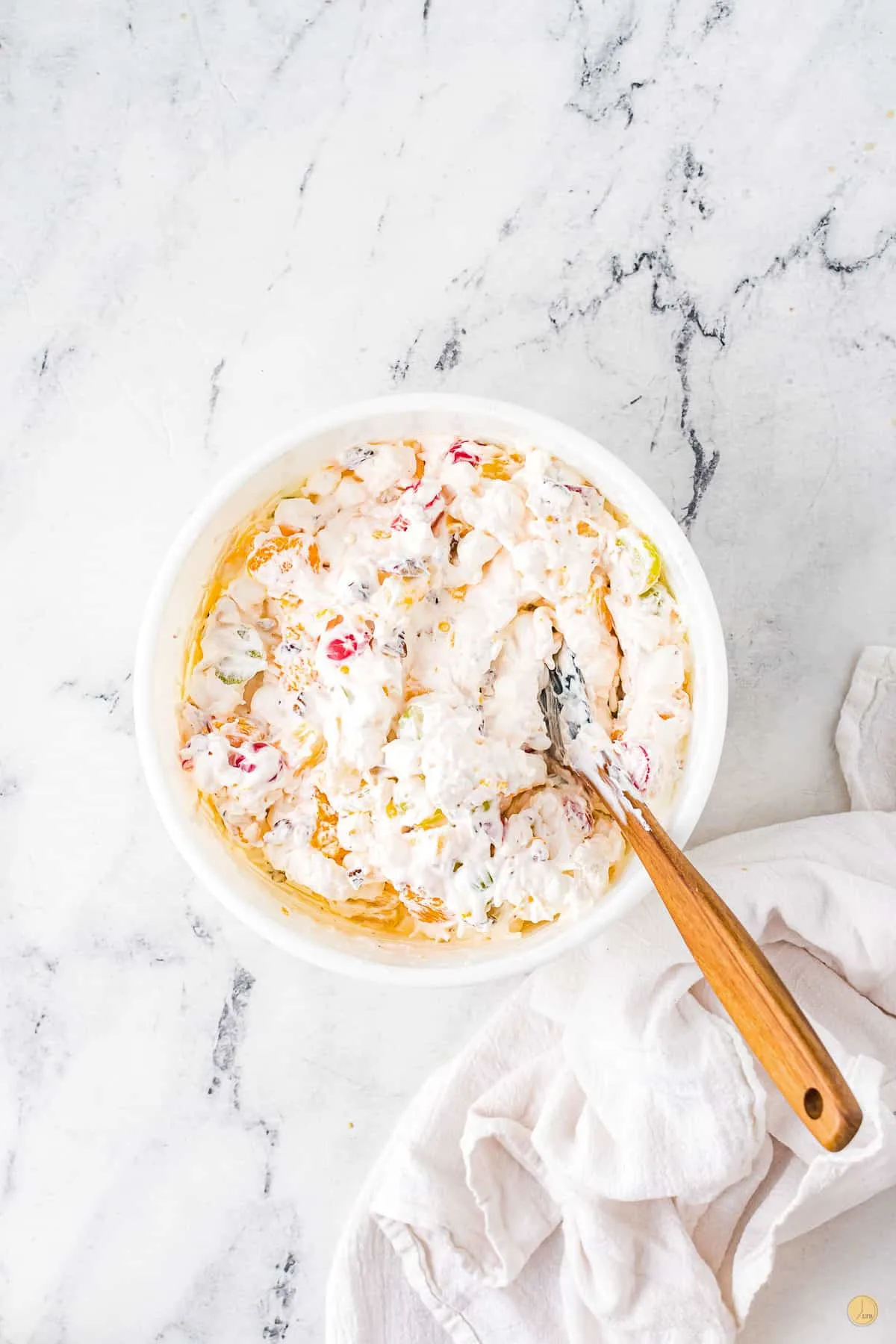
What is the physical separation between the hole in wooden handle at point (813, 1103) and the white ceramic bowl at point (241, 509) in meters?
0.22

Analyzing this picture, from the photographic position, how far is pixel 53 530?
1.15 meters

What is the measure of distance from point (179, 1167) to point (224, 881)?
1.49 feet

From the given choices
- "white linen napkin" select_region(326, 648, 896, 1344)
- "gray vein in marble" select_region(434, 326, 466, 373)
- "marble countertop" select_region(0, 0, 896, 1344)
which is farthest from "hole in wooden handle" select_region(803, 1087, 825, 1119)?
"gray vein in marble" select_region(434, 326, 466, 373)

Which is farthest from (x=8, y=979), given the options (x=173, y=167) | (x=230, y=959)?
(x=173, y=167)

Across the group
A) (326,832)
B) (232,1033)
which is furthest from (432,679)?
(232,1033)

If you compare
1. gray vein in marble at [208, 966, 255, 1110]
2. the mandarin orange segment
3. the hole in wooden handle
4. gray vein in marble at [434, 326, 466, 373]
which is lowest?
gray vein in marble at [208, 966, 255, 1110]

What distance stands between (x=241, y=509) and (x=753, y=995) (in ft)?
1.87

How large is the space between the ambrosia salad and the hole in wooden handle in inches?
10.3

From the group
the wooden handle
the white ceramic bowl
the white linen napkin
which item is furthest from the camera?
the white linen napkin

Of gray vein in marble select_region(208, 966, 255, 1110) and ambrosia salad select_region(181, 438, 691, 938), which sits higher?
ambrosia salad select_region(181, 438, 691, 938)

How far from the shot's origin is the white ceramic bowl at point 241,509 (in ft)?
3.05

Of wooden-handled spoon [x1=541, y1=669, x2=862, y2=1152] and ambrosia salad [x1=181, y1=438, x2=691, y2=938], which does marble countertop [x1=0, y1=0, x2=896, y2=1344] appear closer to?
ambrosia salad [x1=181, y1=438, x2=691, y2=938]

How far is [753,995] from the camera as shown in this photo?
0.78m

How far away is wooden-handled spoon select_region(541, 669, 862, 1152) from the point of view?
2.38 ft
